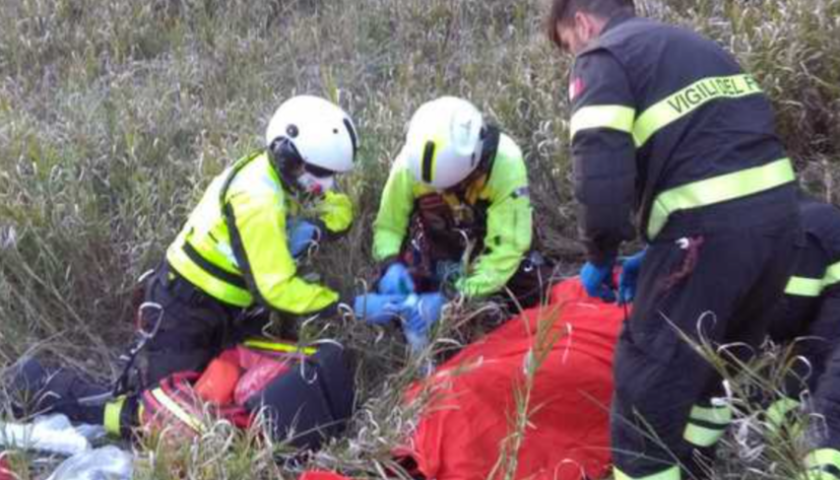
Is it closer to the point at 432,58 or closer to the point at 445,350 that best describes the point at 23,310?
the point at 445,350

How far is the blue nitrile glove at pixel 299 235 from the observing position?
13.3 feet

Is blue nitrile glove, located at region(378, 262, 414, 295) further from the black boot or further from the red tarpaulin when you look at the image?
the black boot

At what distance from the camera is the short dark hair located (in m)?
3.16

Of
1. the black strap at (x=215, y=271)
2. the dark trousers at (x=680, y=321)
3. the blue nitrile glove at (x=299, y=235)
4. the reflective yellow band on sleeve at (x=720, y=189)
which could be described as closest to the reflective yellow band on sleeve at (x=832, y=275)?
the dark trousers at (x=680, y=321)

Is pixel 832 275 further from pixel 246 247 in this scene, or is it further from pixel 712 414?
pixel 246 247

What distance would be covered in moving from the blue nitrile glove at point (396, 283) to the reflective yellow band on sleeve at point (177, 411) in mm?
966

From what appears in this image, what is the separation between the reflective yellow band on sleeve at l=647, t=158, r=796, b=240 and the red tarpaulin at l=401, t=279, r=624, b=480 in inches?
22.8

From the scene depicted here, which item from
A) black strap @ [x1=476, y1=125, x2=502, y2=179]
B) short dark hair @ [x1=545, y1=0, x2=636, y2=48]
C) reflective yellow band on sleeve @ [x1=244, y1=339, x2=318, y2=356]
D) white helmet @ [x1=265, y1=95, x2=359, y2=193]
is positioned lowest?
reflective yellow band on sleeve @ [x1=244, y1=339, x2=318, y2=356]

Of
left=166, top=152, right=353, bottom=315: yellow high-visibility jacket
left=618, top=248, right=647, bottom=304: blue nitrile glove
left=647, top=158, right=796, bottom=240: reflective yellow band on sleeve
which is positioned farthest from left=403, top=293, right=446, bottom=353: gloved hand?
left=647, top=158, right=796, bottom=240: reflective yellow band on sleeve

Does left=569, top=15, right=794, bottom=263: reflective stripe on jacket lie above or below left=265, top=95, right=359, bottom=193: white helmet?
above

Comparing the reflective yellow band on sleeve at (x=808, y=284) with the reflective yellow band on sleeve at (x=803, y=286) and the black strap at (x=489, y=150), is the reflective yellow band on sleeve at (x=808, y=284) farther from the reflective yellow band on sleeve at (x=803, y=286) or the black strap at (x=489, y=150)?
the black strap at (x=489, y=150)

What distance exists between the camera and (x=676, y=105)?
2.96 meters

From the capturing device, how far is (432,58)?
6.54 m

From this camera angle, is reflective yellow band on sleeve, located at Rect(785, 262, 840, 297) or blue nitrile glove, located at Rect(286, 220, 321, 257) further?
blue nitrile glove, located at Rect(286, 220, 321, 257)
